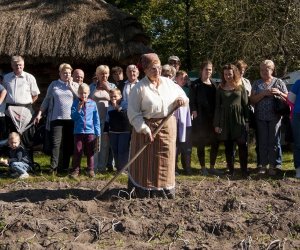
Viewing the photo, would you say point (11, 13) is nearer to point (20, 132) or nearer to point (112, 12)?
point (112, 12)

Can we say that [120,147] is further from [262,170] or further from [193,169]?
[262,170]

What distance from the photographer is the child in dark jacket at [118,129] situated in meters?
9.04

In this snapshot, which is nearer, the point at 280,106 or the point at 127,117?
the point at 127,117

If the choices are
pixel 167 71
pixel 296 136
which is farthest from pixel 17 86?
pixel 296 136

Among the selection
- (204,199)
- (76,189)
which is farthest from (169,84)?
(76,189)

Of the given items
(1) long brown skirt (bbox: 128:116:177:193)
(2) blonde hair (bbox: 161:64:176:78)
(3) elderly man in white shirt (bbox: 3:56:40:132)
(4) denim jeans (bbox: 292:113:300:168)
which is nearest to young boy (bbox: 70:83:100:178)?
(3) elderly man in white shirt (bbox: 3:56:40:132)

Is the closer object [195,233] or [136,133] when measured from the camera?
[195,233]

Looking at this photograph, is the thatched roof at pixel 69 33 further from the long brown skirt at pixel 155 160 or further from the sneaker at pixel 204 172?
the long brown skirt at pixel 155 160

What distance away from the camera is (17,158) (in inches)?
358

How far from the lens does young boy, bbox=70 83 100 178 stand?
28.9ft

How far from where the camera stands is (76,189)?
786 centimetres

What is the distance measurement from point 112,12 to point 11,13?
6.93 feet

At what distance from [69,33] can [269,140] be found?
530 cm

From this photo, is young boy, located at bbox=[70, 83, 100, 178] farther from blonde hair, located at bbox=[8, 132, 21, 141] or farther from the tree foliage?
the tree foliage
